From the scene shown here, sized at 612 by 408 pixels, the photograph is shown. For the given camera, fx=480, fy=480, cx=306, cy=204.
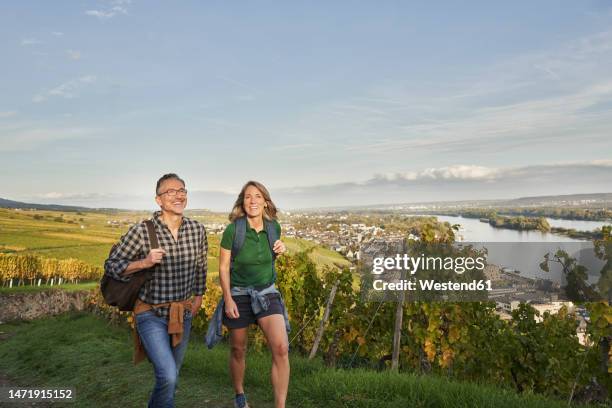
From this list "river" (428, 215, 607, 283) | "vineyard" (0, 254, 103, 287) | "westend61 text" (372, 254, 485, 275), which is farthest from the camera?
"vineyard" (0, 254, 103, 287)

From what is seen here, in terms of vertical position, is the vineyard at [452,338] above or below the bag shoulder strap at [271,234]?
below

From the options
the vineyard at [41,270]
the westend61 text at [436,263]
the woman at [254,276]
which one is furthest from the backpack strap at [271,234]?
the vineyard at [41,270]

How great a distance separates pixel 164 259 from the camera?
379 centimetres

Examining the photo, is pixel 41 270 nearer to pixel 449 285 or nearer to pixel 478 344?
pixel 449 285

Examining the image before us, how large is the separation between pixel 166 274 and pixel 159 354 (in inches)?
23.8

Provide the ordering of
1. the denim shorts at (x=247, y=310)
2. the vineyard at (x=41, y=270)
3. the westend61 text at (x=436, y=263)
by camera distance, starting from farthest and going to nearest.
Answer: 1. the vineyard at (x=41, y=270)
2. the westend61 text at (x=436, y=263)
3. the denim shorts at (x=247, y=310)

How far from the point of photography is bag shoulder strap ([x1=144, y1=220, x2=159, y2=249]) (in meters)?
3.75

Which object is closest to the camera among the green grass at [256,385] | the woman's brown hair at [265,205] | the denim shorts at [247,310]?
the denim shorts at [247,310]

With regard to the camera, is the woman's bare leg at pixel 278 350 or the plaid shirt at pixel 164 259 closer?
the plaid shirt at pixel 164 259

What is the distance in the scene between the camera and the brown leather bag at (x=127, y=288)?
3.70 m

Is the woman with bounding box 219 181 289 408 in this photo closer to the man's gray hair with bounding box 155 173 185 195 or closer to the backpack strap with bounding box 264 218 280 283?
the backpack strap with bounding box 264 218 280 283

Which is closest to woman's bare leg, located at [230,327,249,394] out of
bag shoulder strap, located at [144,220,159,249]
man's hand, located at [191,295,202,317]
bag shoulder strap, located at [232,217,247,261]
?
man's hand, located at [191,295,202,317]

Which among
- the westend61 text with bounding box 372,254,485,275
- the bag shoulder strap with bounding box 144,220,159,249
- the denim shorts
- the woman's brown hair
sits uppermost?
the woman's brown hair

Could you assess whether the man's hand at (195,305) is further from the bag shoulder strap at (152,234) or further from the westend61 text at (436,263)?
the westend61 text at (436,263)
